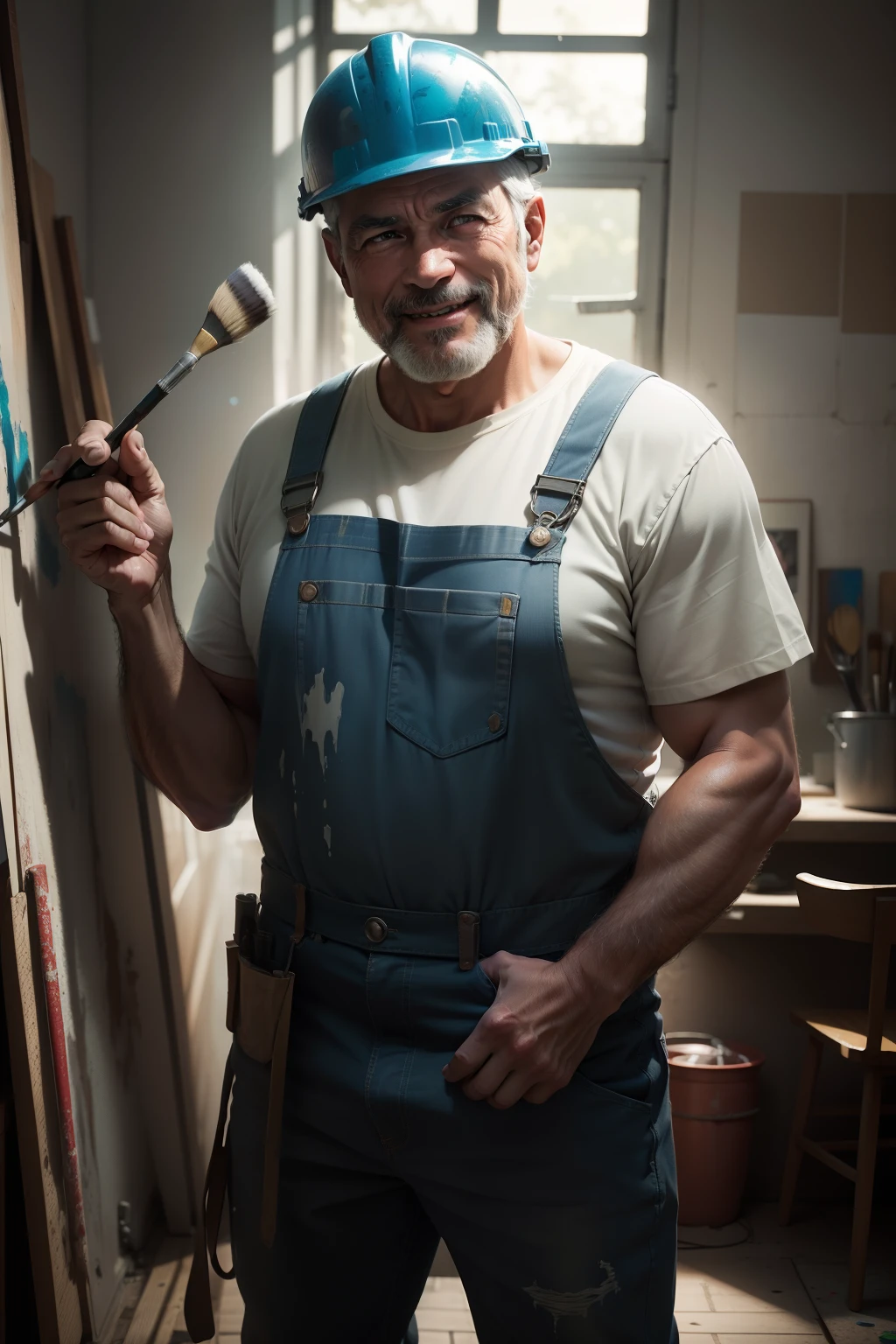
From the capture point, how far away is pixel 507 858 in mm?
1543

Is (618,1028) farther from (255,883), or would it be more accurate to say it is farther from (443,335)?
(255,883)

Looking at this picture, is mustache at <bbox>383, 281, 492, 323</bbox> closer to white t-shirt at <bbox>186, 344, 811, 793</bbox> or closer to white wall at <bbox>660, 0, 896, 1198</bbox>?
white t-shirt at <bbox>186, 344, 811, 793</bbox>

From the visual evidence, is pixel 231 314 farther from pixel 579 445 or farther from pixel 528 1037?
pixel 528 1037

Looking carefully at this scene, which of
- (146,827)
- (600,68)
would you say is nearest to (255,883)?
(146,827)

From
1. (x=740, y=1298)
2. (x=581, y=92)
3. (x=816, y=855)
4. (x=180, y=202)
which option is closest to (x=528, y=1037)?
(x=740, y=1298)

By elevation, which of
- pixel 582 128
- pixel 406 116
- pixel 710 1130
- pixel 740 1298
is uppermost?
pixel 582 128

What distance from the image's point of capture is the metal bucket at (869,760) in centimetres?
325

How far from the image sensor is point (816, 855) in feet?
11.6

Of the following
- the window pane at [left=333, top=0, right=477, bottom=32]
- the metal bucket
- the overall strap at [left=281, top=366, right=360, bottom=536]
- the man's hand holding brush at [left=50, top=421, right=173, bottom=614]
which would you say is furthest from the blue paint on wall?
the metal bucket

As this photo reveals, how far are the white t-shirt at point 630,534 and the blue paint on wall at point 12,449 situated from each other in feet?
1.86

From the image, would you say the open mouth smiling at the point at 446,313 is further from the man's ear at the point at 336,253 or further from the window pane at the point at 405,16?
the window pane at the point at 405,16

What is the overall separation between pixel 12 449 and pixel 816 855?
249 centimetres

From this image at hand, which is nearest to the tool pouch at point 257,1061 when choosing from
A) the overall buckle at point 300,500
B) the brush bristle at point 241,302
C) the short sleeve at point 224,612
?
the short sleeve at point 224,612

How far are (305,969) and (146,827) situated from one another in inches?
51.8
